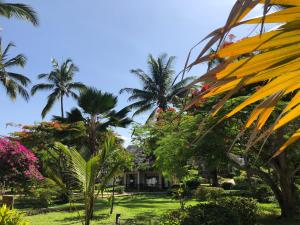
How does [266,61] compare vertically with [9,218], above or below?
above

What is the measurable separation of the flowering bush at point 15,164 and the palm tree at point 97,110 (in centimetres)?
533

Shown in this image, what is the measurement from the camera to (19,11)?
16172 millimetres

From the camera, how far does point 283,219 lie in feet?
46.7

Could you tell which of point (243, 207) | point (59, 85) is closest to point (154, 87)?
point (59, 85)

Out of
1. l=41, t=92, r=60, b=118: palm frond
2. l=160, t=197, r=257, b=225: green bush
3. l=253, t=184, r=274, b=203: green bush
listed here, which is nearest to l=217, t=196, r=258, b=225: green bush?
l=160, t=197, r=257, b=225: green bush

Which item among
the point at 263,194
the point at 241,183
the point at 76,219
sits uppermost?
the point at 241,183

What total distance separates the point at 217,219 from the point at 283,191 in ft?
21.9

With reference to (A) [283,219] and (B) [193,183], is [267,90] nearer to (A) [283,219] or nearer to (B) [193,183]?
(A) [283,219]

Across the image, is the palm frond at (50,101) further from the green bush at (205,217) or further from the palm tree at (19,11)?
the green bush at (205,217)

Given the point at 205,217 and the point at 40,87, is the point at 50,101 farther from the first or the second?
the point at 205,217

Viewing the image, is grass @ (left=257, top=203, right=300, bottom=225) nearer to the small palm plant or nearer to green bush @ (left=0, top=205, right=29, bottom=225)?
the small palm plant

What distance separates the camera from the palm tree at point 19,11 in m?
15.9

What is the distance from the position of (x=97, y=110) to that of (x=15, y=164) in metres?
6.90

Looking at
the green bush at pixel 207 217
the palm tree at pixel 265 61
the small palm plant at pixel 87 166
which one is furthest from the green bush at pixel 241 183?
the palm tree at pixel 265 61
